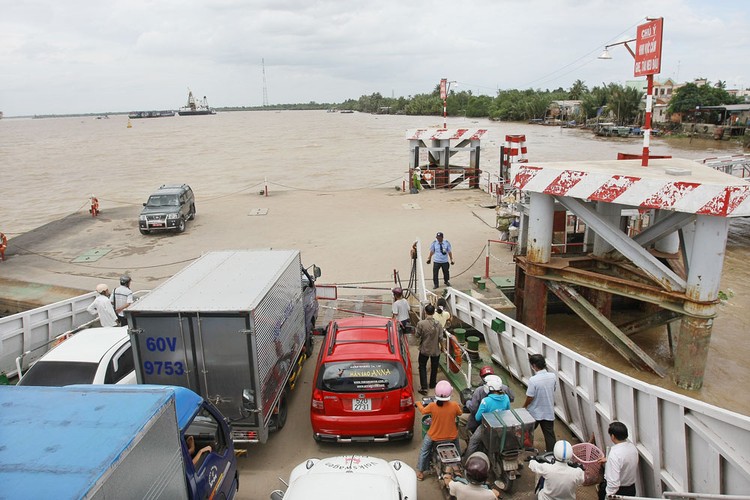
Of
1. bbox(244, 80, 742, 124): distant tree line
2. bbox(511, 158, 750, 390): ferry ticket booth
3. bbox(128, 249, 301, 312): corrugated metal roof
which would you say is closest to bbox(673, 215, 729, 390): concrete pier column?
bbox(511, 158, 750, 390): ferry ticket booth

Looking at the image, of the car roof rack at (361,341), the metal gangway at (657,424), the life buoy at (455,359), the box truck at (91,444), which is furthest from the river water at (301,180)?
the box truck at (91,444)

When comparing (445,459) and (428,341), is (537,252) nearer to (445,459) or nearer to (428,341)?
(428,341)

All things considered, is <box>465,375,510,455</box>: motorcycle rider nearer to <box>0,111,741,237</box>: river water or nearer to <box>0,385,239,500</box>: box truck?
<box>0,385,239,500</box>: box truck

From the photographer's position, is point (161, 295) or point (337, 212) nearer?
point (161, 295)

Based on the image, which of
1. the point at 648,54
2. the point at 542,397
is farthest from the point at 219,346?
the point at 648,54

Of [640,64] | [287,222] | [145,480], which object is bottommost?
[287,222]

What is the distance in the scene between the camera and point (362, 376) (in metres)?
6.57

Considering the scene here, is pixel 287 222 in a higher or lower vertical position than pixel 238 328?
lower

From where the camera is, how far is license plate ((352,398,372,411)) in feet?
21.6

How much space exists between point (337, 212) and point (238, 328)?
58.0 ft

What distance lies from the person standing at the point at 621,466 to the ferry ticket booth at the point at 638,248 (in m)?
3.92

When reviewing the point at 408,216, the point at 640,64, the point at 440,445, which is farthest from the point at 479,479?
the point at 408,216

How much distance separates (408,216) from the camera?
71.7 ft

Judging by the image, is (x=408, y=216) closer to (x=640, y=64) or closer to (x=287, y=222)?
(x=287, y=222)
